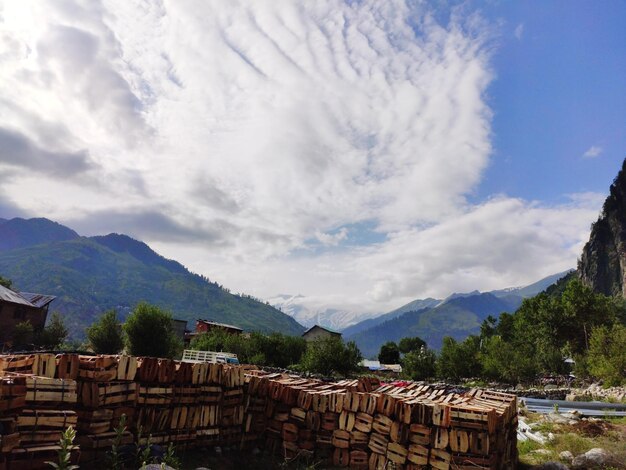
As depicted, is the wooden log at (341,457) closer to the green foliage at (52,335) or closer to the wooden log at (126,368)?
the wooden log at (126,368)

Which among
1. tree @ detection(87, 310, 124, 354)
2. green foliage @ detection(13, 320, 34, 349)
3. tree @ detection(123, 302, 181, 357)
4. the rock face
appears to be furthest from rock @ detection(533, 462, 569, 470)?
the rock face

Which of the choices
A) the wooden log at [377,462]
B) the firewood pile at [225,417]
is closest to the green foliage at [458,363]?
the firewood pile at [225,417]

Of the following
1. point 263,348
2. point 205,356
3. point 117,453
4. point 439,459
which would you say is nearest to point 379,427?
point 439,459

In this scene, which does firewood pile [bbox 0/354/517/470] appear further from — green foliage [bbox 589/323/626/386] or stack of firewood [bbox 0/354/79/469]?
green foliage [bbox 589/323/626/386]

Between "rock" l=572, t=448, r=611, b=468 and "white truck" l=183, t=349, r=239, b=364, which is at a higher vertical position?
"rock" l=572, t=448, r=611, b=468

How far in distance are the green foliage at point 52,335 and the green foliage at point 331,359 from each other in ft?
111

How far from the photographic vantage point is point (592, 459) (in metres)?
11.4

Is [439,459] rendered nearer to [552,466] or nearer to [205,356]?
[552,466]

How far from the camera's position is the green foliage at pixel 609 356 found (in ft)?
112

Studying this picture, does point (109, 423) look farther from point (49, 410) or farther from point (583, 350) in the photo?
point (583, 350)

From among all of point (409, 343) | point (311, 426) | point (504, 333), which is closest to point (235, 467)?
point (311, 426)

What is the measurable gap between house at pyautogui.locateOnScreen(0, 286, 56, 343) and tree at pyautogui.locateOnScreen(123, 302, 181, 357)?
18.5 metres

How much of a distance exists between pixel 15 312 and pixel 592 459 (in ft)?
202

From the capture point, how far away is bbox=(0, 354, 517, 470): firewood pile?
8.44 meters
